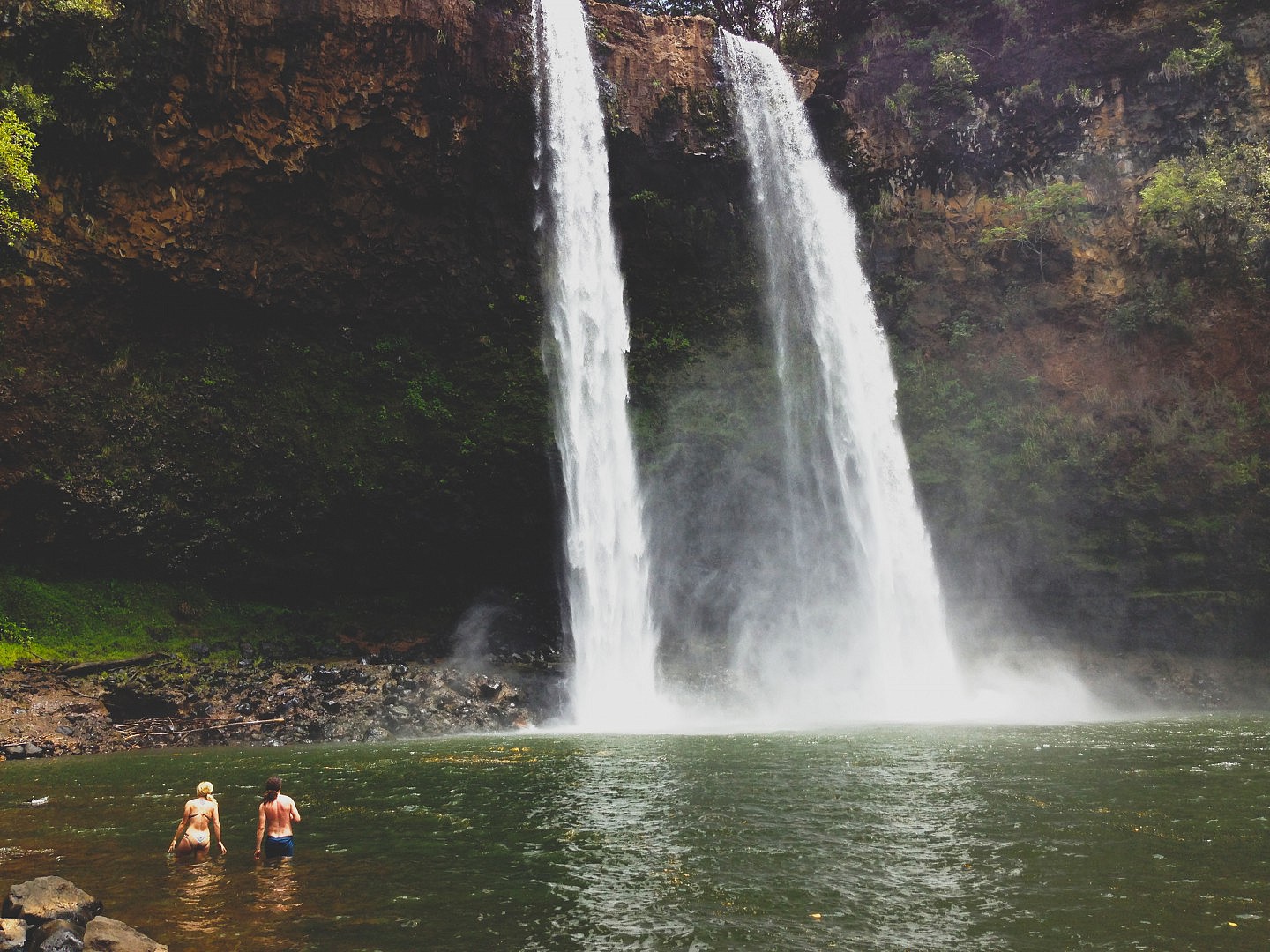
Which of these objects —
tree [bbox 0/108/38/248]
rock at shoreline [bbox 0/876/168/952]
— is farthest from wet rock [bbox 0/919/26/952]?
tree [bbox 0/108/38/248]

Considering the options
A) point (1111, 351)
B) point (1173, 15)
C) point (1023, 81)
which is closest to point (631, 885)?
point (1111, 351)

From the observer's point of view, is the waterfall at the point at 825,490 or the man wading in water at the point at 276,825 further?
the waterfall at the point at 825,490

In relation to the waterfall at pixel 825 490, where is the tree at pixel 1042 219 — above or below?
above

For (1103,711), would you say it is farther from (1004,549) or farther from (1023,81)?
(1023,81)

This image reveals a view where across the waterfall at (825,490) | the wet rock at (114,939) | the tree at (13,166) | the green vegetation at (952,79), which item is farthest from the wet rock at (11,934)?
the green vegetation at (952,79)

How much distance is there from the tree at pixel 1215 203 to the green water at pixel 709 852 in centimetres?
1746

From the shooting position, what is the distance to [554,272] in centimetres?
2358

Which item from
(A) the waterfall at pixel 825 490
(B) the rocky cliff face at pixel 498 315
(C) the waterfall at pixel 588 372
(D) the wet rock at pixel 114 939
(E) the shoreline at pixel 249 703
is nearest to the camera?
(D) the wet rock at pixel 114 939

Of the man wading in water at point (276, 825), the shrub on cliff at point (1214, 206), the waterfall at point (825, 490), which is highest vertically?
the shrub on cliff at point (1214, 206)

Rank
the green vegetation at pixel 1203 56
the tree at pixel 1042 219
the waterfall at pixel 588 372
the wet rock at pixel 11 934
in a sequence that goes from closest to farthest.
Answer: the wet rock at pixel 11 934 → the waterfall at pixel 588 372 → the green vegetation at pixel 1203 56 → the tree at pixel 1042 219

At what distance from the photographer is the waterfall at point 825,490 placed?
21.7m

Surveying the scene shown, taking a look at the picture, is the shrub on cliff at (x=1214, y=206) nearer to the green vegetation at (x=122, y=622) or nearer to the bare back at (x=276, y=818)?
the green vegetation at (x=122, y=622)

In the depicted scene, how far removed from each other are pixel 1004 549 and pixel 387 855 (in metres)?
19.9

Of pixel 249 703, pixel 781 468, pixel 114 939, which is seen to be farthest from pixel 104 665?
pixel 781 468
